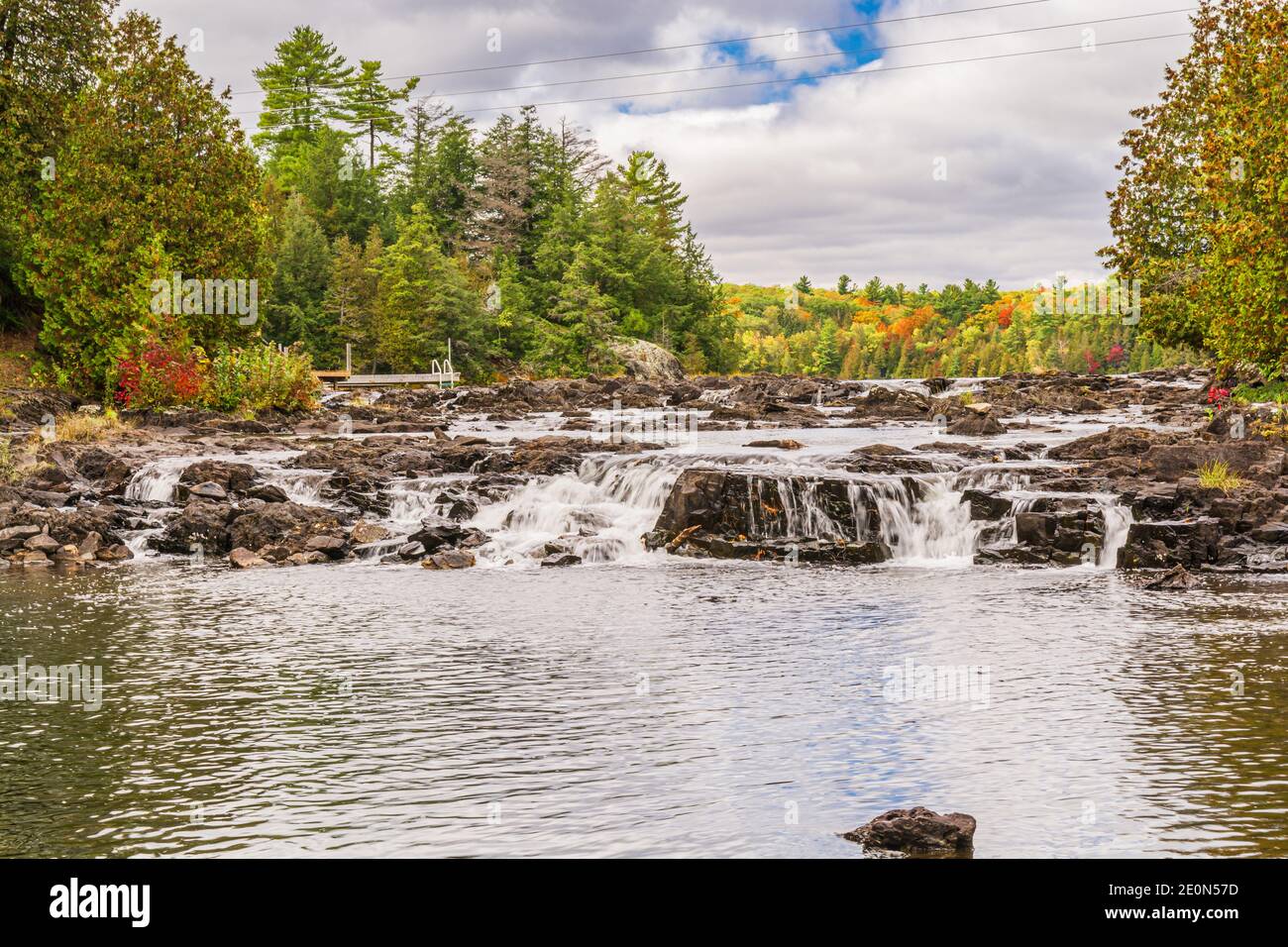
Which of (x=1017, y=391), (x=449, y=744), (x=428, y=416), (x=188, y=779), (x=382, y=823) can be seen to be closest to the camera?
(x=382, y=823)

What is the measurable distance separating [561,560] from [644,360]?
195ft

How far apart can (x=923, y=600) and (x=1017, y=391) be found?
34.2m

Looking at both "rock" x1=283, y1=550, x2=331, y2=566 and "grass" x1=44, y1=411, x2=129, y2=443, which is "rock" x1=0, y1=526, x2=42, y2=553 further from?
"grass" x1=44, y1=411, x2=129, y2=443

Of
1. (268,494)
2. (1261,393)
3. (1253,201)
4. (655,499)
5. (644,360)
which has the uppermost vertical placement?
(1253,201)

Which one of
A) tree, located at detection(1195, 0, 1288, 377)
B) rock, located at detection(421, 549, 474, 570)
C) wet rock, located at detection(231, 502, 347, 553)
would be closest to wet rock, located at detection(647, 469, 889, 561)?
rock, located at detection(421, 549, 474, 570)

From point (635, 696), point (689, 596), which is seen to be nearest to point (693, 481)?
point (689, 596)

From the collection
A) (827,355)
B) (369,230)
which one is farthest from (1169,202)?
(827,355)

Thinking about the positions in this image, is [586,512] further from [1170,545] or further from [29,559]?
[1170,545]

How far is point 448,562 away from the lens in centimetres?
2155

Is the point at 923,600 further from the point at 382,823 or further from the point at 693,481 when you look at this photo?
the point at 382,823

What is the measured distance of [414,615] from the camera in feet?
54.5

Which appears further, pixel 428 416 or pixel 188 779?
A: pixel 428 416

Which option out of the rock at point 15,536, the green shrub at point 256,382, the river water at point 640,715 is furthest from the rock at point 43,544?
the green shrub at point 256,382

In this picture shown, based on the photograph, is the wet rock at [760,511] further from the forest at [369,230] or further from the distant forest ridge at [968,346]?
the distant forest ridge at [968,346]
